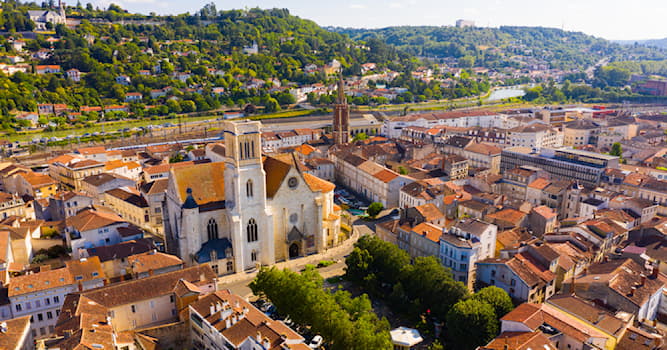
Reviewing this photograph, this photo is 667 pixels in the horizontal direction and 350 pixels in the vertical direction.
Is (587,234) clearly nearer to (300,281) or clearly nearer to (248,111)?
(300,281)

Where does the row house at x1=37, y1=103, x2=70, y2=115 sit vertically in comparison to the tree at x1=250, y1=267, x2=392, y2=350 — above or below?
above

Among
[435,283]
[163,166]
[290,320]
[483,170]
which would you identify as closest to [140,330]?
[290,320]

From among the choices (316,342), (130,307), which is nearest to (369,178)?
(316,342)

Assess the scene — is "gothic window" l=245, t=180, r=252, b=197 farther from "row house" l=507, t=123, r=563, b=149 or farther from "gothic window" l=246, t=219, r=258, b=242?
"row house" l=507, t=123, r=563, b=149

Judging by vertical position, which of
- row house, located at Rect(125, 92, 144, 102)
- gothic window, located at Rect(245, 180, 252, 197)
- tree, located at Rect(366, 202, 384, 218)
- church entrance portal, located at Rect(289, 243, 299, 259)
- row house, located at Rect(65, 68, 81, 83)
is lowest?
church entrance portal, located at Rect(289, 243, 299, 259)

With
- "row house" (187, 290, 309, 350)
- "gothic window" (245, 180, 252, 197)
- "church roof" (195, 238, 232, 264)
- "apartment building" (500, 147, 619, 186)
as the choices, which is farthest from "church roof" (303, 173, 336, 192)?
"apartment building" (500, 147, 619, 186)

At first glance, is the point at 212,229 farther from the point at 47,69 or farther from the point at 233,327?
the point at 47,69

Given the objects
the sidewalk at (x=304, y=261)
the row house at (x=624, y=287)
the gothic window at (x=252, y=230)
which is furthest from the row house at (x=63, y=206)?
the row house at (x=624, y=287)

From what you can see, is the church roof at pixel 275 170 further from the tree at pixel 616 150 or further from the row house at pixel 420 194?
the tree at pixel 616 150
